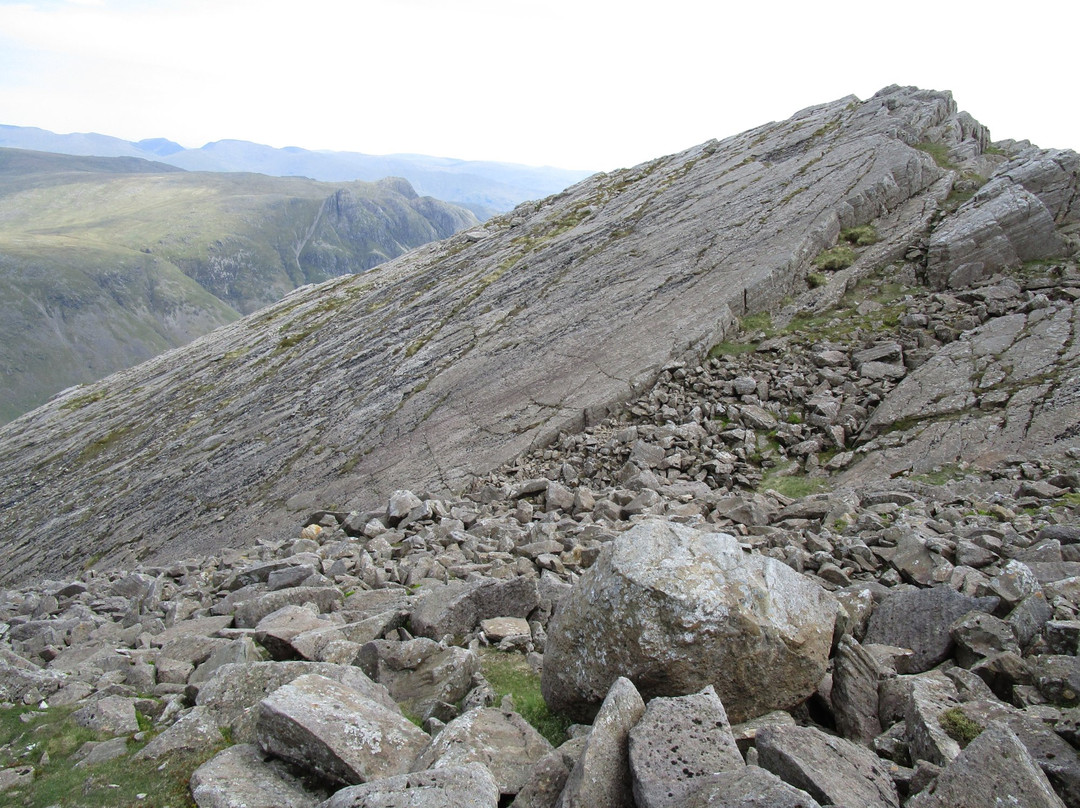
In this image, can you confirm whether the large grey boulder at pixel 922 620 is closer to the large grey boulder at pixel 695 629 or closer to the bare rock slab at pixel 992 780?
the large grey boulder at pixel 695 629

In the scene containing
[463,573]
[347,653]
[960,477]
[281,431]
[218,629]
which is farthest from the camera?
[281,431]

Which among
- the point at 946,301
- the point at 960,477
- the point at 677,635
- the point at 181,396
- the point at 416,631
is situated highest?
the point at 946,301

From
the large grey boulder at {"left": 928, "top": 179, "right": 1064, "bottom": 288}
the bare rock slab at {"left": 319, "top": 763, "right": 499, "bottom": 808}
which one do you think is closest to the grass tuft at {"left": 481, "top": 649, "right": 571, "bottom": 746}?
the bare rock slab at {"left": 319, "top": 763, "right": 499, "bottom": 808}

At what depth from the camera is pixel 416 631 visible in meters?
11.0

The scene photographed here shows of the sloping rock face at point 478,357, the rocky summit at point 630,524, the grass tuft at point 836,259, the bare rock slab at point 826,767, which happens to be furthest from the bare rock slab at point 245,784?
the grass tuft at point 836,259

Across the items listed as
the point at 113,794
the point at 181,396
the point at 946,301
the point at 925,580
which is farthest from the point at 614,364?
the point at 181,396

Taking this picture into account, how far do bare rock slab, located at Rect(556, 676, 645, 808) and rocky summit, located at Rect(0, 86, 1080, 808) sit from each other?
0.03 metres

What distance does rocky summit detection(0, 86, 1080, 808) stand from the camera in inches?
261

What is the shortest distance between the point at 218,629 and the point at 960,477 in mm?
17105

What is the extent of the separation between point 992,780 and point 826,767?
1.19 meters

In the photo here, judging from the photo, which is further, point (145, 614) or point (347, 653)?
point (145, 614)

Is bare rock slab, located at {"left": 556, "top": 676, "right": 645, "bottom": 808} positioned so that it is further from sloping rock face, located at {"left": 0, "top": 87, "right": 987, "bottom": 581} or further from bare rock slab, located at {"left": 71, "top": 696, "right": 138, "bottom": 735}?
sloping rock face, located at {"left": 0, "top": 87, "right": 987, "bottom": 581}

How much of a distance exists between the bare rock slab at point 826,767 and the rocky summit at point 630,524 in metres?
0.03

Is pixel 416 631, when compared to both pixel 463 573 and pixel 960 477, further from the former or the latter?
pixel 960 477
